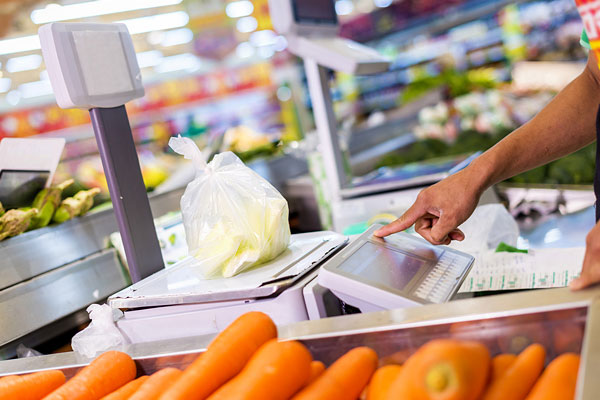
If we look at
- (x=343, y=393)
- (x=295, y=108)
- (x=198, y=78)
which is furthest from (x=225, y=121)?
(x=343, y=393)

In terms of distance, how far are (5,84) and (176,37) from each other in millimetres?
2656

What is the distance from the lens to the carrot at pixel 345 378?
90 cm

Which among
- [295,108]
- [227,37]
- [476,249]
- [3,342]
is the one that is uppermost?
[227,37]

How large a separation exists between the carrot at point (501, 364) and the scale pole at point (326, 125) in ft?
6.30

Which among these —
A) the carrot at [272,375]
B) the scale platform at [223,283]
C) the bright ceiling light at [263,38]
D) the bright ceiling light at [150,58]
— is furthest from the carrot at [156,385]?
the bright ceiling light at [263,38]

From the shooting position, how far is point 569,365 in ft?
2.66

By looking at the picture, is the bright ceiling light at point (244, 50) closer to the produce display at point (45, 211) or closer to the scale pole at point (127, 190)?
the produce display at point (45, 211)

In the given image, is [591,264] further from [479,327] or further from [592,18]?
[592,18]

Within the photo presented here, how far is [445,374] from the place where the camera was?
Result: 0.72 meters

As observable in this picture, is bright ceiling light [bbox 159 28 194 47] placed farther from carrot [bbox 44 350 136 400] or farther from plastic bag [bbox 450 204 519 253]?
carrot [bbox 44 350 136 400]

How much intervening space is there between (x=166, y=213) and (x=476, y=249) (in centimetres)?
133

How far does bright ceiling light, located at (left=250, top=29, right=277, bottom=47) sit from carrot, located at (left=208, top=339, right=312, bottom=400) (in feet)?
27.4

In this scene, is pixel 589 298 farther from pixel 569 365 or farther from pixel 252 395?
pixel 252 395

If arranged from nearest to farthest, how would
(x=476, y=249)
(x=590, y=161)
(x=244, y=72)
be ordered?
(x=476, y=249), (x=590, y=161), (x=244, y=72)
